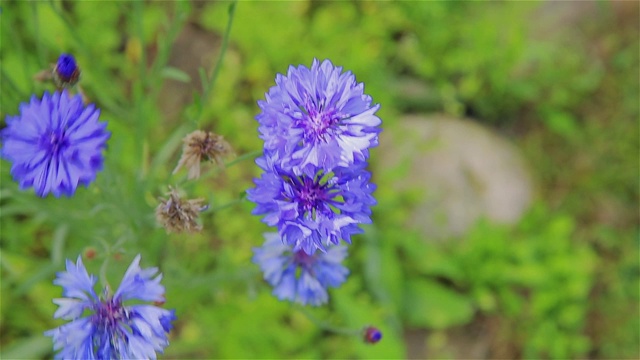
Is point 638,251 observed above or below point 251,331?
above

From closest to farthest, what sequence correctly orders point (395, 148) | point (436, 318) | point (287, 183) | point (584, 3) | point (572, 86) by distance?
point (287, 183) → point (436, 318) → point (395, 148) → point (572, 86) → point (584, 3)

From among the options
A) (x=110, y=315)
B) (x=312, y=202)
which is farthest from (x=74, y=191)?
(x=312, y=202)

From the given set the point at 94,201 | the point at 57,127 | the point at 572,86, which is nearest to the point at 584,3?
the point at 572,86

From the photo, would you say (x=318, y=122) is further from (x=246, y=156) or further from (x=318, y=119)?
(x=246, y=156)

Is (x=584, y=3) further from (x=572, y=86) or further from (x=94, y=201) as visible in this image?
(x=94, y=201)

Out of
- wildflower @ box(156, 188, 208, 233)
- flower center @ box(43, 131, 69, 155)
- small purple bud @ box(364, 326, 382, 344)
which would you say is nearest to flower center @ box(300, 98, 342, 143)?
wildflower @ box(156, 188, 208, 233)

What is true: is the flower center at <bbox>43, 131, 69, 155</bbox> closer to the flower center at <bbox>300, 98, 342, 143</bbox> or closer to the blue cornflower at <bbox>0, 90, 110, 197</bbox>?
the blue cornflower at <bbox>0, 90, 110, 197</bbox>

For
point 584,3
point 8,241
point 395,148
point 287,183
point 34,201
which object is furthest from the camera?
point 584,3
